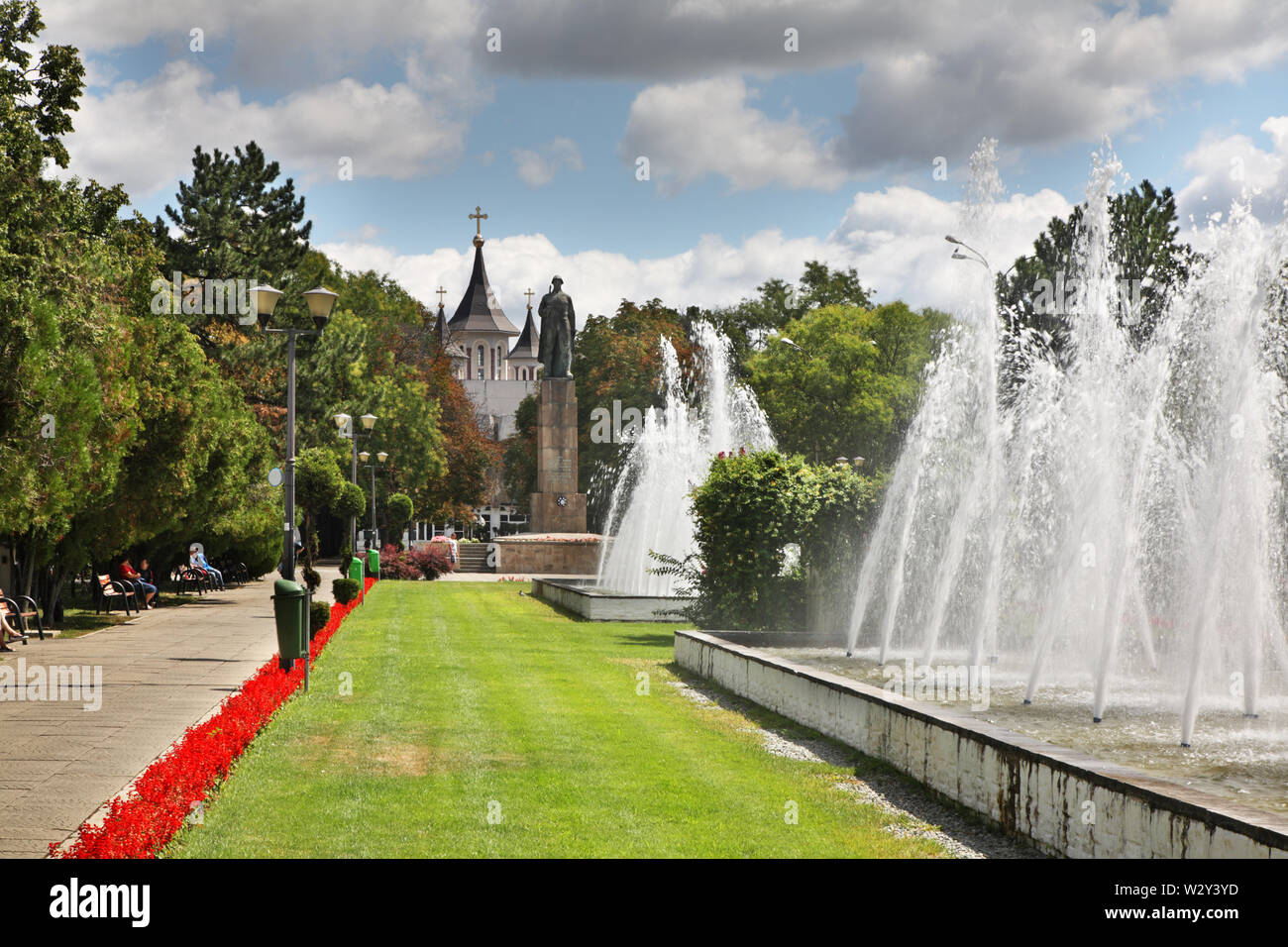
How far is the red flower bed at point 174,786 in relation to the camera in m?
6.33

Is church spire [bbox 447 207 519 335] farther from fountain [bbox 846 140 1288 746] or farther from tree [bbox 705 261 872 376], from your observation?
fountain [bbox 846 140 1288 746]

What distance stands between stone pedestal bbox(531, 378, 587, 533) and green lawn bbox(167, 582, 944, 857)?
30.1m

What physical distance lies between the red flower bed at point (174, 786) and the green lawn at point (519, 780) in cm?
15

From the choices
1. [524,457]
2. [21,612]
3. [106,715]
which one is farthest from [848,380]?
[106,715]

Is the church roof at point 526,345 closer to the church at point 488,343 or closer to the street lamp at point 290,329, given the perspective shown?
the church at point 488,343

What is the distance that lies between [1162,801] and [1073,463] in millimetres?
9128

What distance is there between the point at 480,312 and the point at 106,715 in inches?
5728

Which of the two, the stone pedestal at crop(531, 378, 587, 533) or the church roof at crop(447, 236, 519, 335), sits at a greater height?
the church roof at crop(447, 236, 519, 335)

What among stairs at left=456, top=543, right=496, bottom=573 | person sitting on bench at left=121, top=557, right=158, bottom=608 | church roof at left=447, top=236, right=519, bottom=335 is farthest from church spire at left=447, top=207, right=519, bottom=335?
person sitting on bench at left=121, top=557, right=158, bottom=608

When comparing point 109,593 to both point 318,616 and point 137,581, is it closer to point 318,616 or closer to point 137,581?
point 137,581

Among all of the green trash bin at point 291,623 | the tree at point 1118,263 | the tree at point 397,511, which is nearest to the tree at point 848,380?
the tree at point 1118,263

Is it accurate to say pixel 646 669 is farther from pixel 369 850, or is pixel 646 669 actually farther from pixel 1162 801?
pixel 1162 801

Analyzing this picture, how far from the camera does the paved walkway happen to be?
8094 mm

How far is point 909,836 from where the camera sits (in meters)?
7.52
